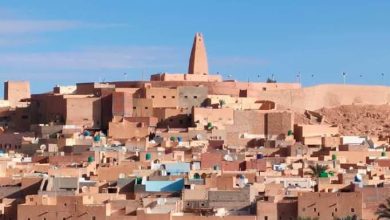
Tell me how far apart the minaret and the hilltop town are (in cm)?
6

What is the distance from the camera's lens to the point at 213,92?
5094 cm

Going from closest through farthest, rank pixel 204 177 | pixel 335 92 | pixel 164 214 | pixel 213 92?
1. pixel 164 214
2. pixel 204 177
3. pixel 213 92
4. pixel 335 92

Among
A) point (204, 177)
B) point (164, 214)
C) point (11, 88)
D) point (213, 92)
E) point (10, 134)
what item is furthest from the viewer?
point (11, 88)

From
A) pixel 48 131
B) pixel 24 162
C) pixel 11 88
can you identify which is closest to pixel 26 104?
pixel 11 88

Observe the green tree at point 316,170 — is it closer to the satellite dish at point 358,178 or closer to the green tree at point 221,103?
the satellite dish at point 358,178

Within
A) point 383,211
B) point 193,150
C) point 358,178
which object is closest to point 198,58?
point 193,150

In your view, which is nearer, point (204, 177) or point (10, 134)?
point (204, 177)

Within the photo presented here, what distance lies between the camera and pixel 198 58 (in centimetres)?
5512

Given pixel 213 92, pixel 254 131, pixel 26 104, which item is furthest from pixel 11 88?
pixel 254 131

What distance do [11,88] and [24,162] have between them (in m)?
20.4

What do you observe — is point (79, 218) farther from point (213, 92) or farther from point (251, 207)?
point (213, 92)

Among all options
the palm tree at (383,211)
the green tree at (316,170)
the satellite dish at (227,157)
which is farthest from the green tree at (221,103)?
the palm tree at (383,211)

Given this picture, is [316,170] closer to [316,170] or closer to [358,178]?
[316,170]

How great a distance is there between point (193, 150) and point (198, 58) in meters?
18.2
